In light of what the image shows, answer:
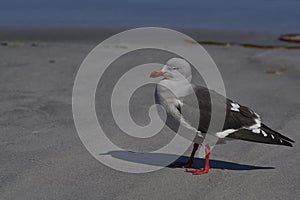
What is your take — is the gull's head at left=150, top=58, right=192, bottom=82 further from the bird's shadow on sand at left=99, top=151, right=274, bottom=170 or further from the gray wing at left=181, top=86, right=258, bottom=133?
the bird's shadow on sand at left=99, top=151, right=274, bottom=170

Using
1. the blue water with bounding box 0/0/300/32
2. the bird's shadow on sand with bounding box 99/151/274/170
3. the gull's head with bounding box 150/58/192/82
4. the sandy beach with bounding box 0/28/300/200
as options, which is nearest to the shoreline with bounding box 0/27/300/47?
the blue water with bounding box 0/0/300/32

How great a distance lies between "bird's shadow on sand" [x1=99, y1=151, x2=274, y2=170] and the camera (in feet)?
17.3

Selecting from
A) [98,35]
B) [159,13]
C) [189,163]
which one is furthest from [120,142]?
[159,13]

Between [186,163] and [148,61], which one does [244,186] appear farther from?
[148,61]

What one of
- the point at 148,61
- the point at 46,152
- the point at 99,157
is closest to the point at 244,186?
the point at 99,157

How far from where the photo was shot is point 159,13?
1377 centimetres

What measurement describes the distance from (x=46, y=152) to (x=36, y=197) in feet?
3.45

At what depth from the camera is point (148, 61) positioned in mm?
9359

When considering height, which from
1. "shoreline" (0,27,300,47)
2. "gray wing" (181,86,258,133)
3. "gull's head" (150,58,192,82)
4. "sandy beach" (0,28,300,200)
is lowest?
"shoreline" (0,27,300,47)

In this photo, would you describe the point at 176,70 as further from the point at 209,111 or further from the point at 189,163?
the point at 189,163

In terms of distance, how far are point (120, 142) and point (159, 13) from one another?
8231 millimetres

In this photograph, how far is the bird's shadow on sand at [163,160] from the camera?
5.27 m

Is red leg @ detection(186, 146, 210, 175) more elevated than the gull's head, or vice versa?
the gull's head

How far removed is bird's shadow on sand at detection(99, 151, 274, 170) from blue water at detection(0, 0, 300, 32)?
24.0 feet
